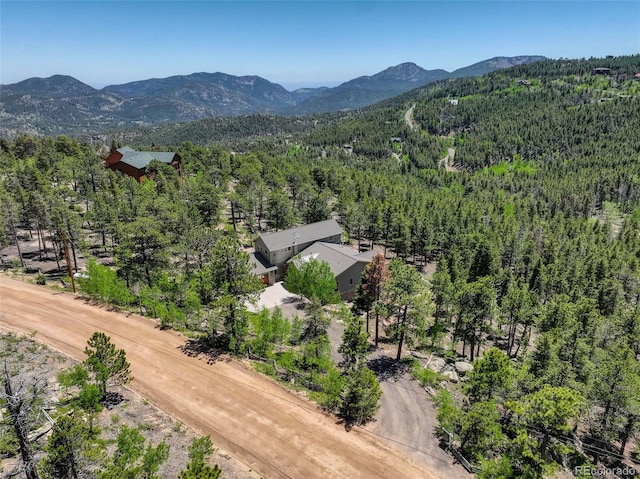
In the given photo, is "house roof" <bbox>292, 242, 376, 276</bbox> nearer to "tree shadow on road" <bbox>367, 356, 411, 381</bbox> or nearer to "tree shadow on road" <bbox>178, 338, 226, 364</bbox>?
"tree shadow on road" <bbox>367, 356, 411, 381</bbox>

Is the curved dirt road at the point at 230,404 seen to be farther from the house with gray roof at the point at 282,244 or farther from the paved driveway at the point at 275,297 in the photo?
the house with gray roof at the point at 282,244

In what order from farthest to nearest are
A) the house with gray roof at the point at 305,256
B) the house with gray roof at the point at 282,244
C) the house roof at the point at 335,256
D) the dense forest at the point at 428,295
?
the house with gray roof at the point at 282,244 → the house with gray roof at the point at 305,256 → the house roof at the point at 335,256 → the dense forest at the point at 428,295

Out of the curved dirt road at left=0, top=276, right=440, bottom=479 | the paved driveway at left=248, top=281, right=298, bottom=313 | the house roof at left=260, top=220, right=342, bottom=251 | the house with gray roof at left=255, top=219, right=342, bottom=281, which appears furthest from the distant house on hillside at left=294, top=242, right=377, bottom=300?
the curved dirt road at left=0, top=276, right=440, bottom=479

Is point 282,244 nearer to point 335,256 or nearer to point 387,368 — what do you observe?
point 335,256

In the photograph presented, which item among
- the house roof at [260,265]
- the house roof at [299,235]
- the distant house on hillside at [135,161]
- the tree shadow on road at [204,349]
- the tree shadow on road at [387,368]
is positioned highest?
the distant house on hillside at [135,161]

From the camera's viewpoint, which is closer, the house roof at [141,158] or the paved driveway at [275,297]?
the paved driveway at [275,297]

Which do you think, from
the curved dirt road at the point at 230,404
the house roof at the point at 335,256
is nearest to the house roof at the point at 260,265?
the house roof at the point at 335,256
